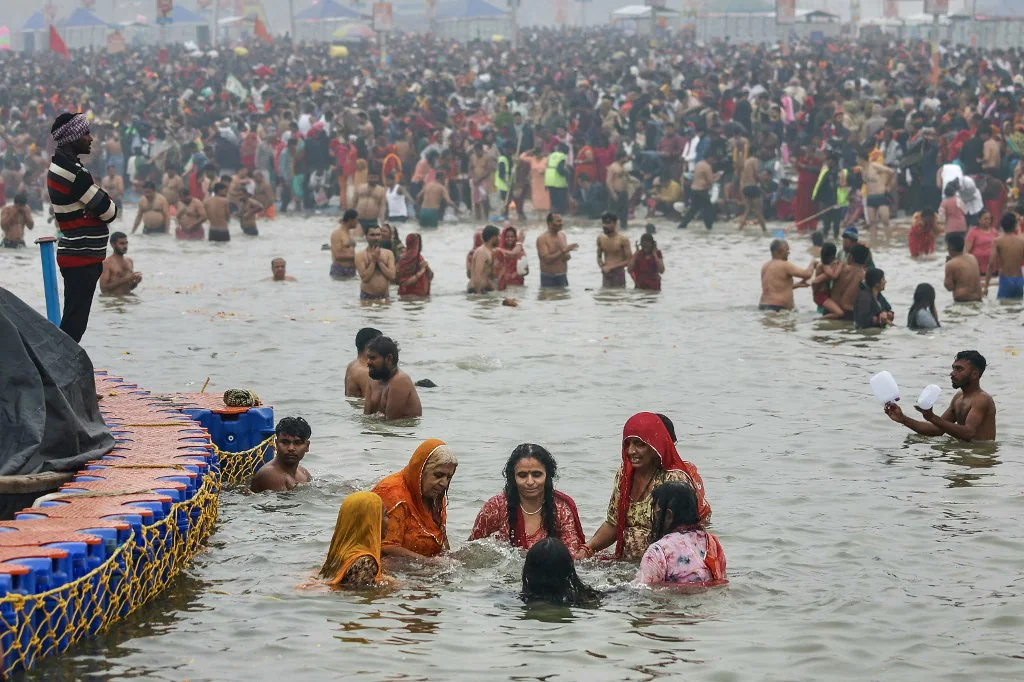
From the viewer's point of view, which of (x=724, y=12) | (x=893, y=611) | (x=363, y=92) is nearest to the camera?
(x=893, y=611)

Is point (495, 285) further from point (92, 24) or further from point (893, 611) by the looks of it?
point (92, 24)

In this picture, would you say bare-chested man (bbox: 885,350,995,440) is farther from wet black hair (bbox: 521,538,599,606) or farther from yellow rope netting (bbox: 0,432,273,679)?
yellow rope netting (bbox: 0,432,273,679)

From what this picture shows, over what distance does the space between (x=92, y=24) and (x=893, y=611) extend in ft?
192

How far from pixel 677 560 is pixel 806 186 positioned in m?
18.4

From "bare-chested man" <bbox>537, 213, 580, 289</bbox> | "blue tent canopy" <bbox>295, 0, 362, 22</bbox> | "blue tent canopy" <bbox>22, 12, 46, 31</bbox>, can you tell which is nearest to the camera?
"bare-chested man" <bbox>537, 213, 580, 289</bbox>

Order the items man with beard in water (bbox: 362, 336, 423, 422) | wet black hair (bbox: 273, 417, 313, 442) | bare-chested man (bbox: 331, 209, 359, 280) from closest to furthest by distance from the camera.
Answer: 1. wet black hair (bbox: 273, 417, 313, 442)
2. man with beard in water (bbox: 362, 336, 423, 422)
3. bare-chested man (bbox: 331, 209, 359, 280)

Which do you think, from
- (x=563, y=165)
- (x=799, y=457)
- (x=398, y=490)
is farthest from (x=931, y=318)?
(x=563, y=165)

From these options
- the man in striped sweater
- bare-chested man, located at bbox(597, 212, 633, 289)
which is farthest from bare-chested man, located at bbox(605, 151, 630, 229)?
the man in striped sweater

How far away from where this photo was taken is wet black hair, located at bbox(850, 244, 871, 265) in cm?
1584

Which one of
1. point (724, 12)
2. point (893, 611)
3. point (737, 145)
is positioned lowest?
point (893, 611)

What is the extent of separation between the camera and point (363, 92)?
36594mm

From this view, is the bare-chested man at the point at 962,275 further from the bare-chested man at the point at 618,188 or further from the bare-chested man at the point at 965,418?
the bare-chested man at the point at 618,188

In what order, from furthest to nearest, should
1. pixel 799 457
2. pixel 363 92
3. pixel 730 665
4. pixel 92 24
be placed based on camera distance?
pixel 92 24, pixel 363 92, pixel 799 457, pixel 730 665

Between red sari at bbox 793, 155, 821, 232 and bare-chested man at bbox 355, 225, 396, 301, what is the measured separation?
9.11m
